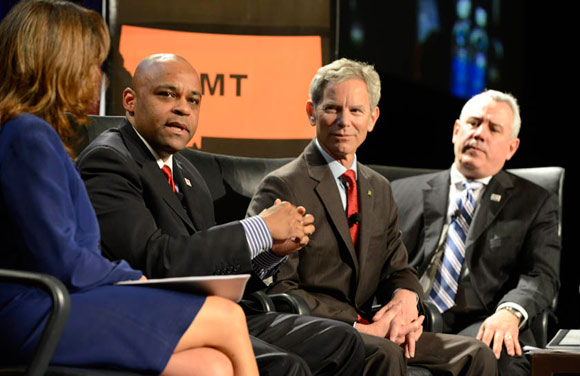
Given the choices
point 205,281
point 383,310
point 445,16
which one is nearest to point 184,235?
point 205,281

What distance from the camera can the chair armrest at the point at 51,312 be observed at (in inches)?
60.5

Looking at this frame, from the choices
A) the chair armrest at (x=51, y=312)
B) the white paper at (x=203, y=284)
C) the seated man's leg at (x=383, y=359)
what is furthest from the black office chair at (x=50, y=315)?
the seated man's leg at (x=383, y=359)

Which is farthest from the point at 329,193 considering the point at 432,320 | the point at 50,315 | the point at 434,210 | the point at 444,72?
the point at 444,72

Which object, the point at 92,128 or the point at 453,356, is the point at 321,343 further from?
the point at 92,128

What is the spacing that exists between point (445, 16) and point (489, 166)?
9.66 feet

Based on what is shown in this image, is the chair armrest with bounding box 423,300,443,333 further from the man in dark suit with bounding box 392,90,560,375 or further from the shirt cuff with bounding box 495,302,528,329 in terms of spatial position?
the shirt cuff with bounding box 495,302,528,329

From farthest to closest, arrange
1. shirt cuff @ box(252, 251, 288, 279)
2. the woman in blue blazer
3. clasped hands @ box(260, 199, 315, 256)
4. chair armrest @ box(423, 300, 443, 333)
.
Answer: chair armrest @ box(423, 300, 443, 333), shirt cuff @ box(252, 251, 288, 279), clasped hands @ box(260, 199, 315, 256), the woman in blue blazer

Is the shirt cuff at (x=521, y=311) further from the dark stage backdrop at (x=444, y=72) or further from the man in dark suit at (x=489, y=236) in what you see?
the dark stage backdrop at (x=444, y=72)

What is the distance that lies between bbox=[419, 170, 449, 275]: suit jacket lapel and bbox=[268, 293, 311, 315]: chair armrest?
0.94m

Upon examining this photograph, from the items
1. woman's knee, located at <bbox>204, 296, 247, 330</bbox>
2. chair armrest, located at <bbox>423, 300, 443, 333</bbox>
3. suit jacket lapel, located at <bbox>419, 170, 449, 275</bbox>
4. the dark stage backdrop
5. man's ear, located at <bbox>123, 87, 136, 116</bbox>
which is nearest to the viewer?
woman's knee, located at <bbox>204, 296, 247, 330</bbox>

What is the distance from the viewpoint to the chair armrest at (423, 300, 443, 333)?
9.73 feet

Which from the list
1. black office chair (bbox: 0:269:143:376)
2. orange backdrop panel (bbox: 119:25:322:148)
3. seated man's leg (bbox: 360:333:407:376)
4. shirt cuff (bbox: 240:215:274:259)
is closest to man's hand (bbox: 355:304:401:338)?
seated man's leg (bbox: 360:333:407:376)

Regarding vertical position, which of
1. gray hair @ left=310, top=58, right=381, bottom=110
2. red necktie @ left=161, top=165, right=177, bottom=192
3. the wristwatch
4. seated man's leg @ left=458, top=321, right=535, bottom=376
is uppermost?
gray hair @ left=310, top=58, right=381, bottom=110

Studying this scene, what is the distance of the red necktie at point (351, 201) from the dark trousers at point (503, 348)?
0.65m
